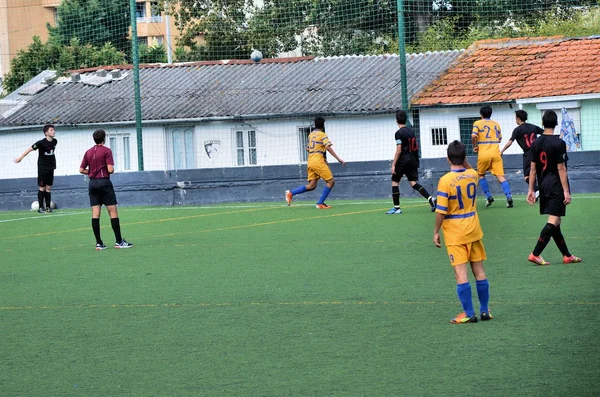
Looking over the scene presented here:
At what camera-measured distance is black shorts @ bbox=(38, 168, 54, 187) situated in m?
24.1

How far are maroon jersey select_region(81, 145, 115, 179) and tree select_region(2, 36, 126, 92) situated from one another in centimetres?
3236

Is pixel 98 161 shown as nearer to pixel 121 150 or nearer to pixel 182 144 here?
pixel 182 144

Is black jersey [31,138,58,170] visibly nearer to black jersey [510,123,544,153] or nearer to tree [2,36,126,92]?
black jersey [510,123,544,153]

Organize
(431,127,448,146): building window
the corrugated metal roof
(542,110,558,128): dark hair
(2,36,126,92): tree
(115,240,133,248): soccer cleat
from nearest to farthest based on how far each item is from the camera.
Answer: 1. (542,110,558,128): dark hair
2. (115,240,133,248): soccer cleat
3. (431,127,448,146): building window
4. the corrugated metal roof
5. (2,36,126,92): tree

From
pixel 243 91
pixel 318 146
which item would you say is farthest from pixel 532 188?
pixel 243 91

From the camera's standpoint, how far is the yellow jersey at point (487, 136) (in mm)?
18953

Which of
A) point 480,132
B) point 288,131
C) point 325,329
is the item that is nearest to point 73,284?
point 325,329

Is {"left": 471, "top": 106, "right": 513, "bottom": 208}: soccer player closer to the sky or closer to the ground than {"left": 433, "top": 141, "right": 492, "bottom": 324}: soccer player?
closer to the sky

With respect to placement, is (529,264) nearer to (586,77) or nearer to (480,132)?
(480,132)

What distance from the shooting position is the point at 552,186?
1176cm

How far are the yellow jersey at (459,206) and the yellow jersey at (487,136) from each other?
1050 centimetres

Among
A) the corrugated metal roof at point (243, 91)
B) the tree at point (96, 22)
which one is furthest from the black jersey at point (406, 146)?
the tree at point (96, 22)

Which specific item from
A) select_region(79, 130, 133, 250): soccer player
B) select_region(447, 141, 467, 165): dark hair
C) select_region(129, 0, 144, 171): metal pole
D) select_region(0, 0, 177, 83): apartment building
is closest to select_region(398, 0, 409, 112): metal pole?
select_region(129, 0, 144, 171): metal pole

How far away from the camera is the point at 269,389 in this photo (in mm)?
6738
